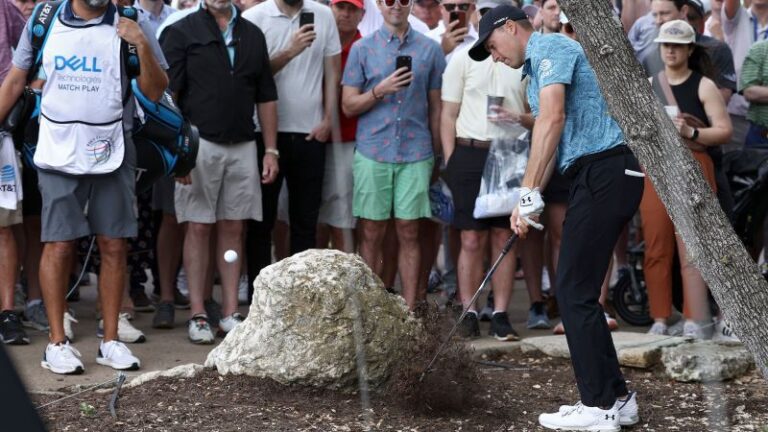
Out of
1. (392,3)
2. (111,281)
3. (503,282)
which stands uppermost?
(392,3)

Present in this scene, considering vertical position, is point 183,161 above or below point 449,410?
above

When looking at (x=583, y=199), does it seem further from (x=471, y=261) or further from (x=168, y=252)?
(x=168, y=252)

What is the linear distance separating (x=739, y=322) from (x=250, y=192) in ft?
12.6

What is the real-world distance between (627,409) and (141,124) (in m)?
3.28

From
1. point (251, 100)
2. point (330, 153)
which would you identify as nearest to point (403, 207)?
point (330, 153)

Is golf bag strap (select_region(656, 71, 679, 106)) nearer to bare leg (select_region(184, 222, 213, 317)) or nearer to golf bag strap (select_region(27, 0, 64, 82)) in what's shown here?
bare leg (select_region(184, 222, 213, 317))

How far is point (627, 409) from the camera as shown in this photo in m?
5.85

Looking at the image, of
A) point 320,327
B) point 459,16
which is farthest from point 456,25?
point 320,327

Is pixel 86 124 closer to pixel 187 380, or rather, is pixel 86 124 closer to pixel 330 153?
pixel 187 380

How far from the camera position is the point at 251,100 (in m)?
8.05

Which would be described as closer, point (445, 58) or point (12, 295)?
point (12, 295)

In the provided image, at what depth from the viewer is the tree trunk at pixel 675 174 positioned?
5035mm

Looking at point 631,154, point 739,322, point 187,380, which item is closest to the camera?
point 739,322

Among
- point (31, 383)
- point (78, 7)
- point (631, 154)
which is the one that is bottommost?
Result: point (31, 383)
